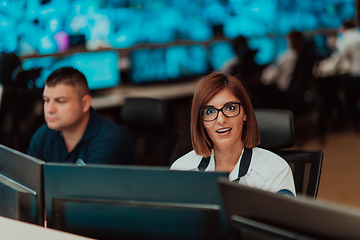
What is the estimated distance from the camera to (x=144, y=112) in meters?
2.40

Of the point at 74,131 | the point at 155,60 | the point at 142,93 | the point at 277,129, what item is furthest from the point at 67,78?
the point at 155,60

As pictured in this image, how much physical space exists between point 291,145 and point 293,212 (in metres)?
1.09

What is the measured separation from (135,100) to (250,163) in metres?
1.13

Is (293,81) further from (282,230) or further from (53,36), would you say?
(282,230)

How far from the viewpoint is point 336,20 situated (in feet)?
25.1

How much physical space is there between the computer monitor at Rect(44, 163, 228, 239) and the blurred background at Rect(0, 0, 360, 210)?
2401 mm

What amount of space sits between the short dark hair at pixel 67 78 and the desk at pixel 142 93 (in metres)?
1.88

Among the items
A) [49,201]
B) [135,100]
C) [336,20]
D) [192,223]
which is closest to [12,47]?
[135,100]

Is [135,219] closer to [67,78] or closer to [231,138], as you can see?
[231,138]

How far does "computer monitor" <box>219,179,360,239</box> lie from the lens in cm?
70

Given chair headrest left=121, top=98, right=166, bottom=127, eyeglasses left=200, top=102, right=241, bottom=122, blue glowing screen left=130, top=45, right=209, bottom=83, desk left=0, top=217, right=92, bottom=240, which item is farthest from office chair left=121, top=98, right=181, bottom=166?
blue glowing screen left=130, top=45, right=209, bottom=83

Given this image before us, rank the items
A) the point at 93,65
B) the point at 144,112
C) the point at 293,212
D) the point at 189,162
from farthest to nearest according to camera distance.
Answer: the point at 93,65 < the point at 144,112 < the point at 189,162 < the point at 293,212

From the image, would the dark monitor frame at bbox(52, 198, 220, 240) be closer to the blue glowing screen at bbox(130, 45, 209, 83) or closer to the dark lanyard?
the dark lanyard

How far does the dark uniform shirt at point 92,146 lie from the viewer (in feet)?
6.49
